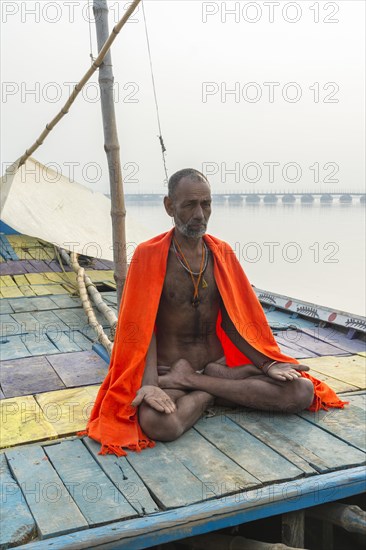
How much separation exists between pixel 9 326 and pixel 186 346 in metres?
2.49

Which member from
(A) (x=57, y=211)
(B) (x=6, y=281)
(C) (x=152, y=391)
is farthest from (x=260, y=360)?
(A) (x=57, y=211)

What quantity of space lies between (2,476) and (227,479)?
0.90m

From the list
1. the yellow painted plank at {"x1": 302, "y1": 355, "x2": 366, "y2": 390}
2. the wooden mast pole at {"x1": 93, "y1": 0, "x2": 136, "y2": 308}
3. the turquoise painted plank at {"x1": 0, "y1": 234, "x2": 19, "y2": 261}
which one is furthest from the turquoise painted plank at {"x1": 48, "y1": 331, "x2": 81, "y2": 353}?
the turquoise painted plank at {"x1": 0, "y1": 234, "x2": 19, "y2": 261}

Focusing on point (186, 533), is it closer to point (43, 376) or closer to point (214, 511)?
point (214, 511)

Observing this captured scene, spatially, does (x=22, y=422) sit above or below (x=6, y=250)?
below

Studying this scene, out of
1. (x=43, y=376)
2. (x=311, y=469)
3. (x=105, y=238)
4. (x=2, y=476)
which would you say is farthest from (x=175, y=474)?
(x=105, y=238)

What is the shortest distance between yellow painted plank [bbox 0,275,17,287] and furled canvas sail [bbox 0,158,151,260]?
1.90ft

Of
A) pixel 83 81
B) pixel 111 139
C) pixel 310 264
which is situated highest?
pixel 83 81

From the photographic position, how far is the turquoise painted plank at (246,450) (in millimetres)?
2262

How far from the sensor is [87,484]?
7.14 feet

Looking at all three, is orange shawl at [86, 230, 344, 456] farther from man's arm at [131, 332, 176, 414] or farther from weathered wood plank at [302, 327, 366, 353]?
weathered wood plank at [302, 327, 366, 353]

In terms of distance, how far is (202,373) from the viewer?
2926 millimetres

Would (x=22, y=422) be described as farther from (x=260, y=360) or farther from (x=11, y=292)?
(x=11, y=292)

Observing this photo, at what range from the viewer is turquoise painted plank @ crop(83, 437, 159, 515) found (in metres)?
2.03
